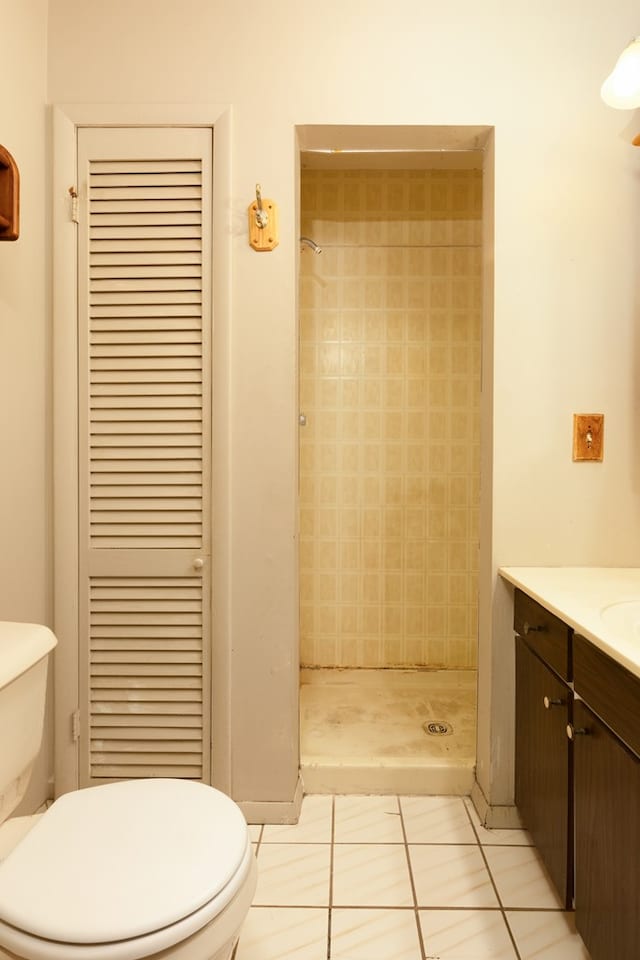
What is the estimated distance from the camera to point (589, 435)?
1.65 meters

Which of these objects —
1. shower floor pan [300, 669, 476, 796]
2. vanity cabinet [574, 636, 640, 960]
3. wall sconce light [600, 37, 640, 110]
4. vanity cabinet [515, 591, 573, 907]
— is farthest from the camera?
shower floor pan [300, 669, 476, 796]

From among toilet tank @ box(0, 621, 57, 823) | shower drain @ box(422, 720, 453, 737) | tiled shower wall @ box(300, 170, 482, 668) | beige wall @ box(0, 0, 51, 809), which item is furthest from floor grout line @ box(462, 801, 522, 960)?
beige wall @ box(0, 0, 51, 809)

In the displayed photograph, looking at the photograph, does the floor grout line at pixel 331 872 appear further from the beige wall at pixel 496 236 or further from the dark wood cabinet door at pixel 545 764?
the dark wood cabinet door at pixel 545 764

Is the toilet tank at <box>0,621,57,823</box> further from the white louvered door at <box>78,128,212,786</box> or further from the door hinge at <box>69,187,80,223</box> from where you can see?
the door hinge at <box>69,187,80,223</box>

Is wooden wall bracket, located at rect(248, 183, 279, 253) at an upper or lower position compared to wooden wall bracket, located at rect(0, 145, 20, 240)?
upper

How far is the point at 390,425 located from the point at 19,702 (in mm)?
1961

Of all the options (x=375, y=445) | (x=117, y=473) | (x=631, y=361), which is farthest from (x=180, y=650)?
(x=631, y=361)

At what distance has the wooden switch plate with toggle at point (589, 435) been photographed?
64.8 inches

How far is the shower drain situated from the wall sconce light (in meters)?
1.96

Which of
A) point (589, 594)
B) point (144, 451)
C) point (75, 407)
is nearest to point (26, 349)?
point (75, 407)

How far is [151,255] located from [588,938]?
1910 millimetres

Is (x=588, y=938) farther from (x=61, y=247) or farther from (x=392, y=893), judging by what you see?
(x=61, y=247)

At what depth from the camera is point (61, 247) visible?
1.63m

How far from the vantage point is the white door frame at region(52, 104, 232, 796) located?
1627 mm
